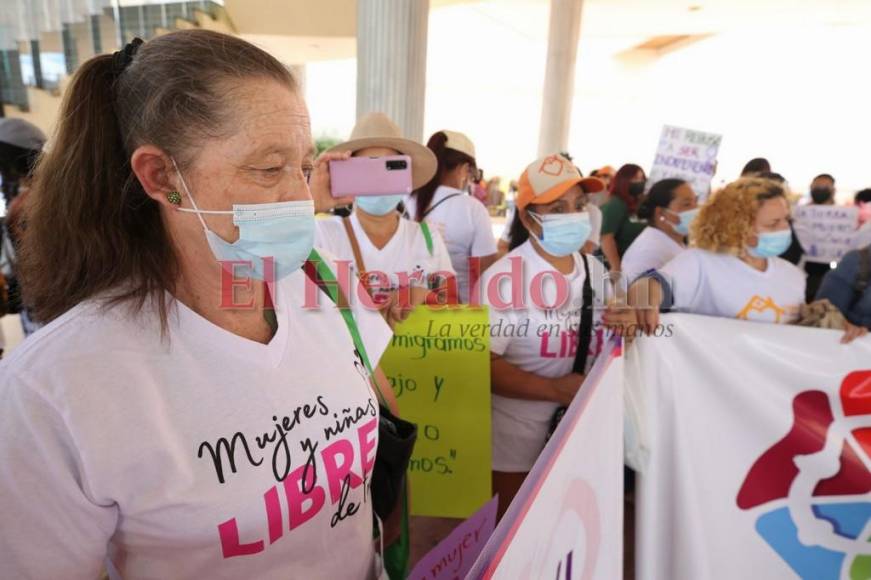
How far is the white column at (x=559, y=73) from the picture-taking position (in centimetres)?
962

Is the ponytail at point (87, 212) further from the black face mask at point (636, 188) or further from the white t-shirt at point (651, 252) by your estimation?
the black face mask at point (636, 188)

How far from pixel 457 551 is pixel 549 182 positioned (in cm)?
148

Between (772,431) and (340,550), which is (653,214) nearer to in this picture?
(772,431)

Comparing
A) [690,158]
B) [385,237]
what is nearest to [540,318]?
[385,237]

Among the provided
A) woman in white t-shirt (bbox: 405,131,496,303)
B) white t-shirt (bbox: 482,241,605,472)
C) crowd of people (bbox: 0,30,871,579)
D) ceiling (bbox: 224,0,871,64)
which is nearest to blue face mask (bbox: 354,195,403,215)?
white t-shirt (bbox: 482,241,605,472)

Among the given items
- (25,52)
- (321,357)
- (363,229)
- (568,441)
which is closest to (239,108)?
(321,357)

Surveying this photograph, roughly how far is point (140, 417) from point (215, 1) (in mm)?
11119

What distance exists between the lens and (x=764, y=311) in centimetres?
218

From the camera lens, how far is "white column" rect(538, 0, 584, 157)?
9.62m

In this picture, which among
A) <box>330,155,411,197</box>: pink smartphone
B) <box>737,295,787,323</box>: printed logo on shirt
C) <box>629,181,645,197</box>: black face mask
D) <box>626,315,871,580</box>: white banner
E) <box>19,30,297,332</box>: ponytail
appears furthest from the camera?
<box>629,181,645,197</box>: black face mask

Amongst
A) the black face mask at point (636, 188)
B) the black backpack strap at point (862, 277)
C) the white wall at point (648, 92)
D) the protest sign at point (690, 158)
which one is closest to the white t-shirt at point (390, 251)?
the black backpack strap at point (862, 277)

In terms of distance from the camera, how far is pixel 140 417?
75 cm

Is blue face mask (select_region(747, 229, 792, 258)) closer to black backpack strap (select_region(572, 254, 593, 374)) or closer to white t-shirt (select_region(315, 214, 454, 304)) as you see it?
black backpack strap (select_region(572, 254, 593, 374))

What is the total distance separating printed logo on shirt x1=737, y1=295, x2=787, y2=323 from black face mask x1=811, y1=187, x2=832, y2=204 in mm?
3916
